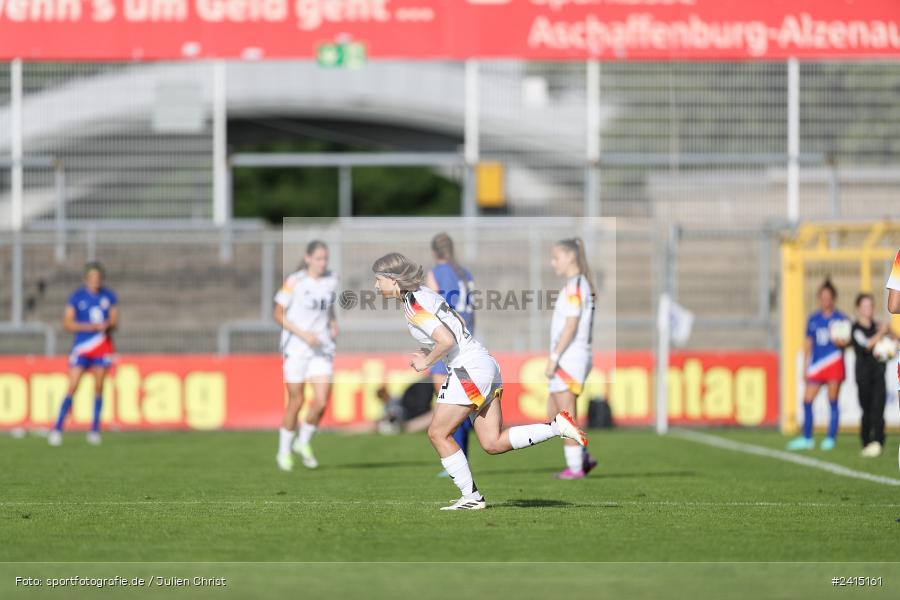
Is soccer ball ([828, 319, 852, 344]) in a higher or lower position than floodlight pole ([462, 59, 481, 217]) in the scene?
lower

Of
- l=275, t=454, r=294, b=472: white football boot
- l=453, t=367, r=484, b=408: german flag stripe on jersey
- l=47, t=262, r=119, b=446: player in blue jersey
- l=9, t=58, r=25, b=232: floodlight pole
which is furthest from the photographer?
l=9, t=58, r=25, b=232: floodlight pole

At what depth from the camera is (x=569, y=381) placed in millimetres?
13898

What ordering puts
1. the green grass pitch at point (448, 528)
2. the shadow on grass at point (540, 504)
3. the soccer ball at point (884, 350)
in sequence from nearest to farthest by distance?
the green grass pitch at point (448, 528) < the shadow on grass at point (540, 504) < the soccer ball at point (884, 350)

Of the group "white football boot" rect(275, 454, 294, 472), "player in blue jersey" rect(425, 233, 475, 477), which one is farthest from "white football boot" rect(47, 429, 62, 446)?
"player in blue jersey" rect(425, 233, 475, 477)

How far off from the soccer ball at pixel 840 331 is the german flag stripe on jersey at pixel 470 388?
8.87m

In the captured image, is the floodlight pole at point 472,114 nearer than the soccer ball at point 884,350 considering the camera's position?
No

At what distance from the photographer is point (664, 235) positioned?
82.7 feet

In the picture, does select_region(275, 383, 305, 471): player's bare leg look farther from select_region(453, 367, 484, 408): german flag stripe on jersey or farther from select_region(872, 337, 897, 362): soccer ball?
select_region(872, 337, 897, 362): soccer ball

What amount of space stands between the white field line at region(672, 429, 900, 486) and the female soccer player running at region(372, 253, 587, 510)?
4.31 m

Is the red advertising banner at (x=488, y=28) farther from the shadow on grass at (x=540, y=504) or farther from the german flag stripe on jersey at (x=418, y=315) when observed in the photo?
the german flag stripe on jersey at (x=418, y=315)

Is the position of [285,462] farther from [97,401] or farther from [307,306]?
[97,401]

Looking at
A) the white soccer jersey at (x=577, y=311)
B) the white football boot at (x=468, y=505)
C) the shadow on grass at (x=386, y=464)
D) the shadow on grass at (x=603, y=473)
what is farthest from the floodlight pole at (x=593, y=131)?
the white football boot at (x=468, y=505)

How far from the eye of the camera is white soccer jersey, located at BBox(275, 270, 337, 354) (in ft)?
49.8

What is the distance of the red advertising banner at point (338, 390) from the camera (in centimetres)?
2331
